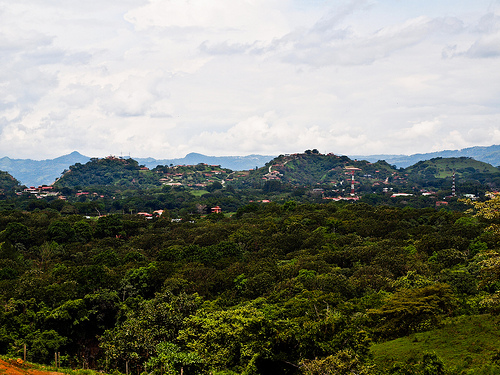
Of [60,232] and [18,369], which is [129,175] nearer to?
[60,232]

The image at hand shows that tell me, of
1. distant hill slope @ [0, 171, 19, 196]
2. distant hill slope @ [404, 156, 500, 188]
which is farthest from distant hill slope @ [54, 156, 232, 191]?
distant hill slope @ [404, 156, 500, 188]

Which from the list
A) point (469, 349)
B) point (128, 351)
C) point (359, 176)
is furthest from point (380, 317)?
point (359, 176)

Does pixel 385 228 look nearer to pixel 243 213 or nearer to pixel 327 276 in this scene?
pixel 327 276

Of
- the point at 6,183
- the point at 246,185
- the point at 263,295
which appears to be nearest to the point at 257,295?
the point at 263,295

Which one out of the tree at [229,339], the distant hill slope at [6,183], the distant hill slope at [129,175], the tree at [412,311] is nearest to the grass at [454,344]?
the tree at [412,311]

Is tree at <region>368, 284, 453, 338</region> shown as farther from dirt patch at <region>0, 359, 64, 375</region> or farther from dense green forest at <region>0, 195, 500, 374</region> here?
dirt patch at <region>0, 359, 64, 375</region>

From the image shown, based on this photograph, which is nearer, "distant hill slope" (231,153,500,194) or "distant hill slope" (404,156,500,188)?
"distant hill slope" (404,156,500,188)
